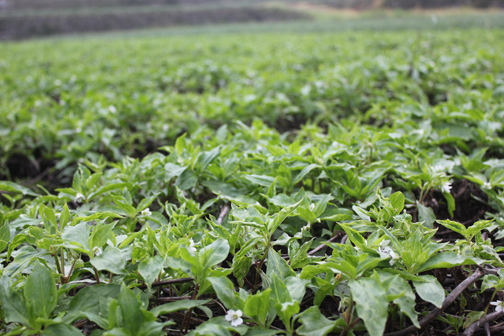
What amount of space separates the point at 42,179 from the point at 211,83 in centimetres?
278

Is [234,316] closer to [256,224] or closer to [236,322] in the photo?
[236,322]

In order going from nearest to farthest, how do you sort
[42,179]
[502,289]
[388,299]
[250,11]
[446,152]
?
[388,299] < [502,289] < [446,152] < [42,179] < [250,11]

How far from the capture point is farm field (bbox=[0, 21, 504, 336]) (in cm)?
93

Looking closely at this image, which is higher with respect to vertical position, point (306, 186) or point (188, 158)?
point (188, 158)

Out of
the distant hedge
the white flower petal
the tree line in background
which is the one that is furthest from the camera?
the distant hedge

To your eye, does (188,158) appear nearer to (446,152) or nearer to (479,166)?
(479,166)

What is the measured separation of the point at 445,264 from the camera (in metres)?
0.97

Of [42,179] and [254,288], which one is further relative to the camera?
[42,179]

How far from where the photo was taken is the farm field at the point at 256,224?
0.93 meters

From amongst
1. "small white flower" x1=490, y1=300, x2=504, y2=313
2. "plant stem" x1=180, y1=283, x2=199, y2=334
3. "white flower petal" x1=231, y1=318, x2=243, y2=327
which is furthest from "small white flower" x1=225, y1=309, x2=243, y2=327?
"small white flower" x1=490, y1=300, x2=504, y2=313

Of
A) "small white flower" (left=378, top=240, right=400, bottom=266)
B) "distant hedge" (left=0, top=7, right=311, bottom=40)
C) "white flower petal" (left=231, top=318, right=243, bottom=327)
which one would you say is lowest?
"white flower petal" (left=231, top=318, right=243, bottom=327)

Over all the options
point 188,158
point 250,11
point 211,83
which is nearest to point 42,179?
point 188,158

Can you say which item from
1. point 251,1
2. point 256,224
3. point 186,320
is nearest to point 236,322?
point 186,320

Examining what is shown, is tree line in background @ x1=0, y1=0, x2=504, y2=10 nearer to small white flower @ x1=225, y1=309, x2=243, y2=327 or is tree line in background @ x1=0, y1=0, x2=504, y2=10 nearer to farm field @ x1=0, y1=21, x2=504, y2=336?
farm field @ x1=0, y1=21, x2=504, y2=336
